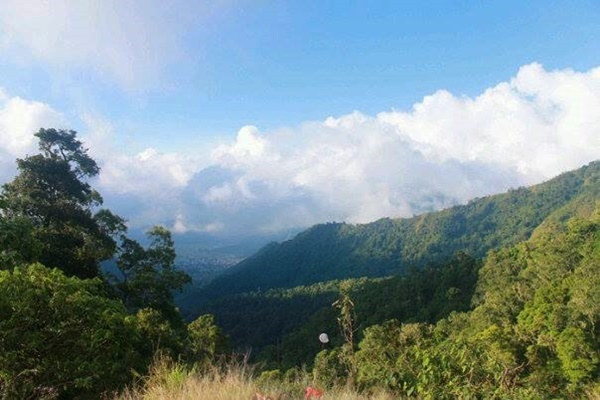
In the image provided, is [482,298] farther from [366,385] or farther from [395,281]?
[366,385]

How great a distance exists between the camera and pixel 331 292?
118312 millimetres

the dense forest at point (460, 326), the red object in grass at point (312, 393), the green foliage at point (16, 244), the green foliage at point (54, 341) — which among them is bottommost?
the dense forest at point (460, 326)

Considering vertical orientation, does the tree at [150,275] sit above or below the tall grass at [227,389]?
above

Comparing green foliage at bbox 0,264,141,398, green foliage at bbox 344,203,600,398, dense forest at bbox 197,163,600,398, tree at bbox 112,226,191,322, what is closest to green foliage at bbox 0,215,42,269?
green foliage at bbox 0,264,141,398

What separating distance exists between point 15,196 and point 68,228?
8.19 feet

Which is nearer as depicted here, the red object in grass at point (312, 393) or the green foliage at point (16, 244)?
the red object in grass at point (312, 393)

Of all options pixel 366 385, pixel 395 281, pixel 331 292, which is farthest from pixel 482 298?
pixel 366 385

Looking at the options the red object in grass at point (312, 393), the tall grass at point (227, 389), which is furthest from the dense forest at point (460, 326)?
the red object in grass at point (312, 393)

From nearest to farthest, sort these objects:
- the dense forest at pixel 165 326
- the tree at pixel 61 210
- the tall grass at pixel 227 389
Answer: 1. the tall grass at pixel 227 389
2. the dense forest at pixel 165 326
3. the tree at pixel 61 210

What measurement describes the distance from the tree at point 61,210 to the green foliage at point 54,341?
12853 millimetres

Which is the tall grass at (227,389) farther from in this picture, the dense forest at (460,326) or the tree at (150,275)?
the tree at (150,275)

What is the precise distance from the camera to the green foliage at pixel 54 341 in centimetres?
563

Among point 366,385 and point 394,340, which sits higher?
point 366,385

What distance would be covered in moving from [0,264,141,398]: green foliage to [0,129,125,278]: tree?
42.2ft
